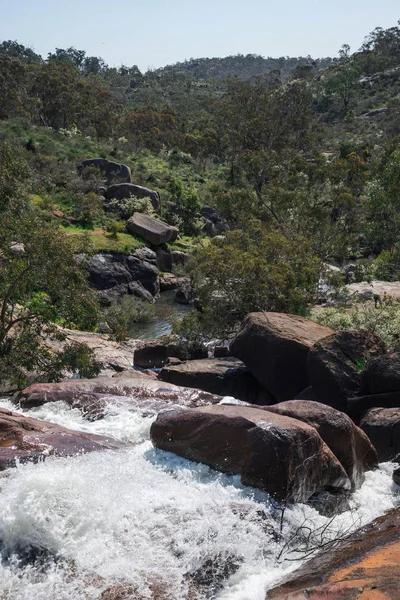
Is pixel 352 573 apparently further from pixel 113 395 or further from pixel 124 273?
pixel 124 273

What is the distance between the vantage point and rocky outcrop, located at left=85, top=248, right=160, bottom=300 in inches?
1011

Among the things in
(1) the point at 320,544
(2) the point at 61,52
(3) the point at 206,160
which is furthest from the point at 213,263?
(2) the point at 61,52

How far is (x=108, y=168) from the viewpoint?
37.1 metres

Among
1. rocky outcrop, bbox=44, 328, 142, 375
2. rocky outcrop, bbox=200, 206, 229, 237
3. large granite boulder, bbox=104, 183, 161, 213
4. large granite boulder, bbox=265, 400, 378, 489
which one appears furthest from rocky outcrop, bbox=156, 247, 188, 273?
large granite boulder, bbox=265, 400, 378, 489

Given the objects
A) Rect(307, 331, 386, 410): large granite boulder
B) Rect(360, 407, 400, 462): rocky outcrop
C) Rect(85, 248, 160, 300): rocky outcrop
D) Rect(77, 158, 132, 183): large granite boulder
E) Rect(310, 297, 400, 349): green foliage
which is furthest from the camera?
Rect(77, 158, 132, 183): large granite boulder

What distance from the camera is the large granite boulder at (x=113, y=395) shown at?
35.2 feet

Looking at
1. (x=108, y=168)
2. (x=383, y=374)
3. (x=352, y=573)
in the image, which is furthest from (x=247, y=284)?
(x=108, y=168)

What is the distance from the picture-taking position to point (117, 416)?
10.3 metres

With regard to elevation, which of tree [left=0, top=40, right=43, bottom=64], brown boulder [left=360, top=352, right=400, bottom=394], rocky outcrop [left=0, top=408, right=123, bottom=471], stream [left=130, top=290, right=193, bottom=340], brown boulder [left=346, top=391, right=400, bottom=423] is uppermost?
tree [left=0, top=40, right=43, bottom=64]

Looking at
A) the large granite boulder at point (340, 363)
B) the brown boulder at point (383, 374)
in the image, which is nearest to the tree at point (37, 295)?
the large granite boulder at point (340, 363)

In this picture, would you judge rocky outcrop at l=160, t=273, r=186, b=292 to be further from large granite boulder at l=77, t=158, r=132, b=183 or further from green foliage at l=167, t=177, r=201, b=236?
large granite boulder at l=77, t=158, r=132, b=183

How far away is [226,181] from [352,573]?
46.6 m

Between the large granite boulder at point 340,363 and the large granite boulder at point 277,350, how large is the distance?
38.0 inches

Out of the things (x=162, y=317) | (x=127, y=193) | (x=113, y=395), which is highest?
(x=127, y=193)
